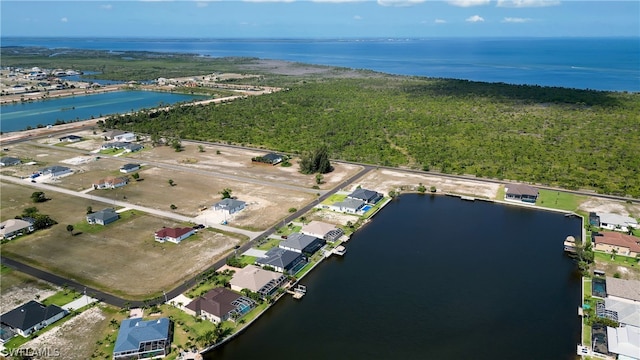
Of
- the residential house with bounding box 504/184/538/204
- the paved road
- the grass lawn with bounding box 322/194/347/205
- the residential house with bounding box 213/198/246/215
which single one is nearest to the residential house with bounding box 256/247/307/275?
the paved road

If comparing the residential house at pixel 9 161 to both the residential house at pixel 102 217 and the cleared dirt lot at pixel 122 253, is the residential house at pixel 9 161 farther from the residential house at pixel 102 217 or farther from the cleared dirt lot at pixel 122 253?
the residential house at pixel 102 217

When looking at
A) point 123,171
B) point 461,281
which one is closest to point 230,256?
point 461,281

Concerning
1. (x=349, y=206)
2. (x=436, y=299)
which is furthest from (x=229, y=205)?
(x=436, y=299)

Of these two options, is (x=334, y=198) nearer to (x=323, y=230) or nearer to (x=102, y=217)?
(x=323, y=230)

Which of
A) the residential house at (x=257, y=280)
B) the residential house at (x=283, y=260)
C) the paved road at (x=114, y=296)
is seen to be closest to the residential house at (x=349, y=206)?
the paved road at (x=114, y=296)

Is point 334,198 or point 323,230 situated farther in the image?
point 334,198

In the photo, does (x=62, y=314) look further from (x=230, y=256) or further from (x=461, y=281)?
(x=461, y=281)

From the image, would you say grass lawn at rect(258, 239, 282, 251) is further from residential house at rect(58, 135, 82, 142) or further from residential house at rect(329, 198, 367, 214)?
residential house at rect(58, 135, 82, 142)
